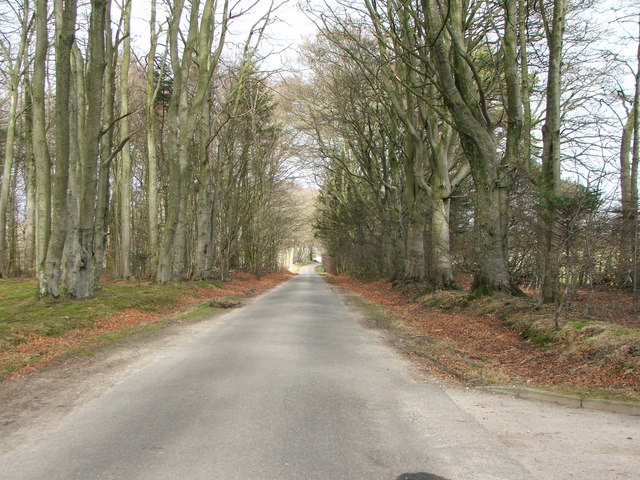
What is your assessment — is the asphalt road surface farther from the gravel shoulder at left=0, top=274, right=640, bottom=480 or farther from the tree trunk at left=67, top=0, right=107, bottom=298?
the tree trunk at left=67, top=0, right=107, bottom=298

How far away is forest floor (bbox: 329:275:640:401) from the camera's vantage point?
6.14m

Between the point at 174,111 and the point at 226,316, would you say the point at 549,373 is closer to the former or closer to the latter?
the point at 226,316

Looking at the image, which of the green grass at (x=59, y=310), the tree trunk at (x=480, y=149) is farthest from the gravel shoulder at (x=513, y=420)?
the tree trunk at (x=480, y=149)

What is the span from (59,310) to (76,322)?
3.89 ft

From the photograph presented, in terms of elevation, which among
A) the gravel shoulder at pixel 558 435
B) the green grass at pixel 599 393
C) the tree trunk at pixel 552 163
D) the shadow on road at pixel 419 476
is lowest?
the gravel shoulder at pixel 558 435

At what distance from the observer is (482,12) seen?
16562 mm

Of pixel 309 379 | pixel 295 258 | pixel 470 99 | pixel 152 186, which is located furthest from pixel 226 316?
pixel 295 258

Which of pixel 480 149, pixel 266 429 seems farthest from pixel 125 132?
pixel 266 429

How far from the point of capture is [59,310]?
1112 centimetres

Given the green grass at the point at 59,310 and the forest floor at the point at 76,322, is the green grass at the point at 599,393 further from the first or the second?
the green grass at the point at 59,310

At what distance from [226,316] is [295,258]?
10685 cm

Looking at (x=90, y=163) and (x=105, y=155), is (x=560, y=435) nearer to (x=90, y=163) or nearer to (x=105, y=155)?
(x=90, y=163)

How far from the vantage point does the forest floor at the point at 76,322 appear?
745cm

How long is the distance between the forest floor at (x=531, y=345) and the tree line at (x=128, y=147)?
849 centimetres
